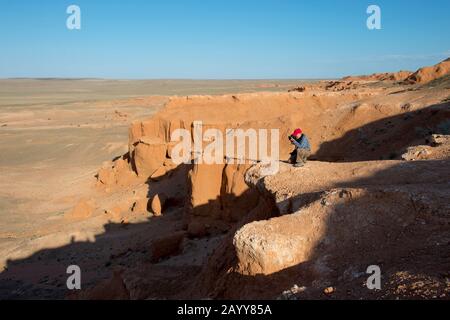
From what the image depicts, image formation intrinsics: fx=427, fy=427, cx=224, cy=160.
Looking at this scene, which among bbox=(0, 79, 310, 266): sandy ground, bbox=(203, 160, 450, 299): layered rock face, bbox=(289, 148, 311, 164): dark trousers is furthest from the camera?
bbox=(0, 79, 310, 266): sandy ground

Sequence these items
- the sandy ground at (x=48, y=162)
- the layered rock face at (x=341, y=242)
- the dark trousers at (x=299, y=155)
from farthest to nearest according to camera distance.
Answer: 1. the sandy ground at (x=48, y=162)
2. the dark trousers at (x=299, y=155)
3. the layered rock face at (x=341, y=242)

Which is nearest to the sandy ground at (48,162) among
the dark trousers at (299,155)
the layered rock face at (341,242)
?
the dark trousers at (299,155)

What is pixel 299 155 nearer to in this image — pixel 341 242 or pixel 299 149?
pixel 299 149

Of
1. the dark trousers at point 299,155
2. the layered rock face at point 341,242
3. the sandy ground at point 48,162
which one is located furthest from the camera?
the sandy ground at point 48,162

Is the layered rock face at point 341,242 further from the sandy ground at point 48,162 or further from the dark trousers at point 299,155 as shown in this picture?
the sandy ground at point 48,162

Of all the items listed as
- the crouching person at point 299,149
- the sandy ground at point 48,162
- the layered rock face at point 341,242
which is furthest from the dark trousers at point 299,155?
the sandy ground at point 48,162

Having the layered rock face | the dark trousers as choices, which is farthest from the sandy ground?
the layered rock face

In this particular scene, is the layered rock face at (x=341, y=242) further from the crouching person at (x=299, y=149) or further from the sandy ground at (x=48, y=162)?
the sandy ground at (x=48, y=162)

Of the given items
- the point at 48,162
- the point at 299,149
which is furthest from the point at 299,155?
the point at 48,162

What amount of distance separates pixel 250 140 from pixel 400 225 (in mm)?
11300

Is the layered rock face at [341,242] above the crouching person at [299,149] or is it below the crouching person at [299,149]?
below

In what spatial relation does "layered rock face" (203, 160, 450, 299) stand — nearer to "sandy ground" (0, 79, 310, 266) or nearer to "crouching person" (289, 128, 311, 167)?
"crouching person" (289, 128, 311, 167)

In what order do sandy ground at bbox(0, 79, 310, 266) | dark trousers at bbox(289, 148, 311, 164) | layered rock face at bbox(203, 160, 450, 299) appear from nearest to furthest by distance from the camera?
layered rock face at bbox(203, 160, 450, 299) → dark trousers at bbox(289, 148, 311, 164) → sandy ground at bbox(0, 79, 310, 266)

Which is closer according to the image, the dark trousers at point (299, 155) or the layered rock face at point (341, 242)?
the layered rock face at point (341, 242)
